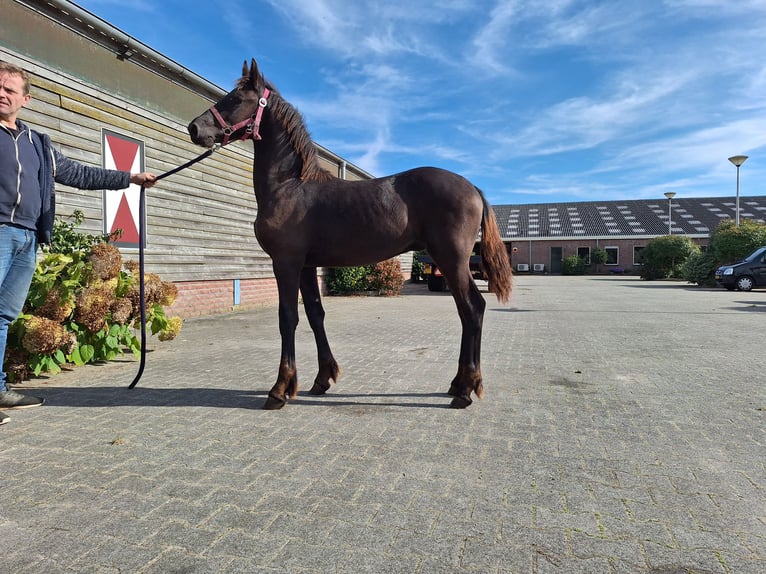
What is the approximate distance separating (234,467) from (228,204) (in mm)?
9368

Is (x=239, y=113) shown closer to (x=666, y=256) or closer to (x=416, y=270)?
(x=416, y=270)

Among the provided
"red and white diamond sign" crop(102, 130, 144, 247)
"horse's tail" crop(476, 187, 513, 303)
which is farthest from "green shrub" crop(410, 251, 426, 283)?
"horse's tail" crop(476, 187, 513, 303)

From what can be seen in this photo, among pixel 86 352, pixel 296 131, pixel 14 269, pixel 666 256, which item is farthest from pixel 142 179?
pixel 666 256

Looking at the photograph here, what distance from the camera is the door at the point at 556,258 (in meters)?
43.2

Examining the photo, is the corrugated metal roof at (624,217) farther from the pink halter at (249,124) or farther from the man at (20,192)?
the man at (20,192)

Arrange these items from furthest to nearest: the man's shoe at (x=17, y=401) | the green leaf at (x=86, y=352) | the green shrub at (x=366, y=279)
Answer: the green shrub at (x=366, y=279) → the green leaf at (x=86, y=352) → the man's shoe at (x=17, y=401)

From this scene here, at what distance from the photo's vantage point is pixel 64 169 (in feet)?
12.0

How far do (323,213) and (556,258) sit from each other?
43.4 m

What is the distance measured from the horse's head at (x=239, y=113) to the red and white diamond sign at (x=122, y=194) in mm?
4822

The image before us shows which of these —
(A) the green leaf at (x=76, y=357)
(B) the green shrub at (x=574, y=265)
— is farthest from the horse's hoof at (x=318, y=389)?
(B) the green shrub at (x=574, y=265)

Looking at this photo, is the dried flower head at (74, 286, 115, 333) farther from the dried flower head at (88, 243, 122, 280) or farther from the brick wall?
the brick wall

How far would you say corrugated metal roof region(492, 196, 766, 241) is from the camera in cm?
4053

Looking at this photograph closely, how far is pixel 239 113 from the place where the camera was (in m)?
3.57

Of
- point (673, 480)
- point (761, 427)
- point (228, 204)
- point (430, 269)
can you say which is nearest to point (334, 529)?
point (673, 480)
